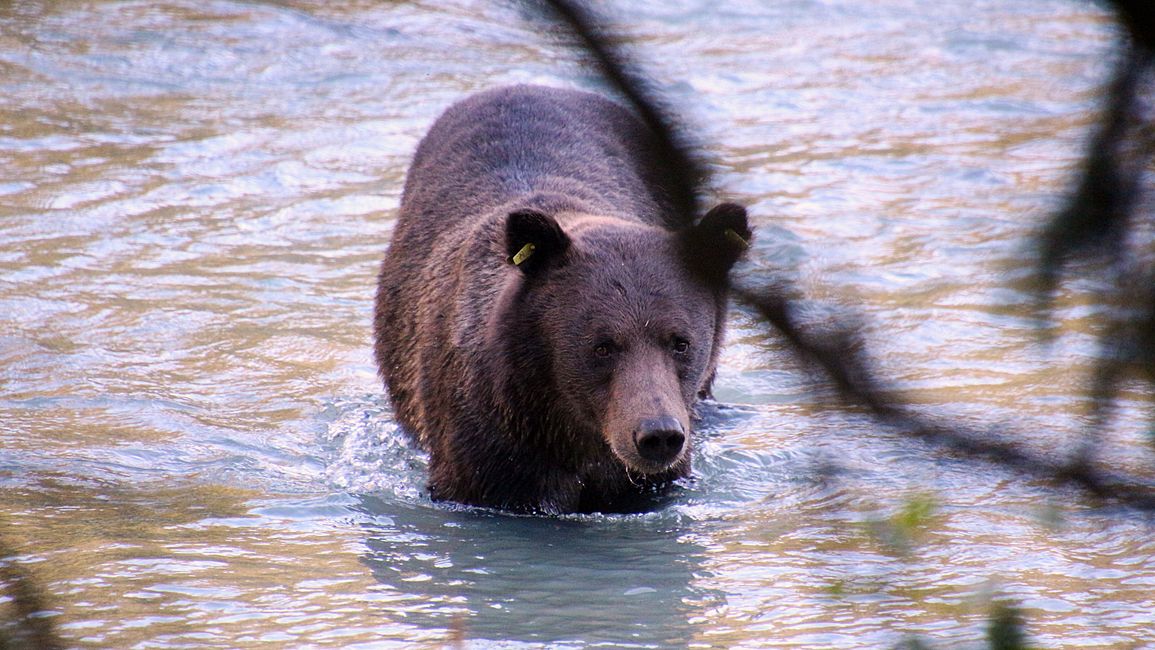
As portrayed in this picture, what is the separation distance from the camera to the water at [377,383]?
5070 millimetres

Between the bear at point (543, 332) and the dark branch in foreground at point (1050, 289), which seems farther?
the bear at point (543, 332)

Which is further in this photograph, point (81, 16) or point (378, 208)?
point (81, 16)

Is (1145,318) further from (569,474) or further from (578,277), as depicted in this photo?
(569,474)

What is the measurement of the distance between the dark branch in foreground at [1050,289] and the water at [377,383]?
0.05 meters

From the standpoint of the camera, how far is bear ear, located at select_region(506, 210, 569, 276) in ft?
19.0

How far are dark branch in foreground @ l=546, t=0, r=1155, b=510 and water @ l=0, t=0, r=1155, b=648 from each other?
0.17ft

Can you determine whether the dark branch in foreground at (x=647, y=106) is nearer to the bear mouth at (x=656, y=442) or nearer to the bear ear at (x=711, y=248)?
the bear ear at (x=711, y=248)

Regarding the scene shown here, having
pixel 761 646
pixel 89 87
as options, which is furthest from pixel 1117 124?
pixel 89 87

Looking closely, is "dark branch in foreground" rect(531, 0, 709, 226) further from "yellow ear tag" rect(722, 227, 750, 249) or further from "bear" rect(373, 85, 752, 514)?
"bear" rect(373, 85, 752, 514)

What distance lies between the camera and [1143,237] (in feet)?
4.98

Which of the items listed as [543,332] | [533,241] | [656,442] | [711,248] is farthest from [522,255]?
[711,248]

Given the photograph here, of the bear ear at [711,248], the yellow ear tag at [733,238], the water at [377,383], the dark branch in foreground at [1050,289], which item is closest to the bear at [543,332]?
the water at [377,383]

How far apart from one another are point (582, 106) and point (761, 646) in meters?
4.12

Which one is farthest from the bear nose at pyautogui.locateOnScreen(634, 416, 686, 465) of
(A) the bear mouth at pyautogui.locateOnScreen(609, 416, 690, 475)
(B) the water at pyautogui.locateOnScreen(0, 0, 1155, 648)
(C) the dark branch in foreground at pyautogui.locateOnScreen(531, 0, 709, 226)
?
(C) the dark branch in foreground at pyautogui.locateOnScreen(531, 0, 709, 226)
